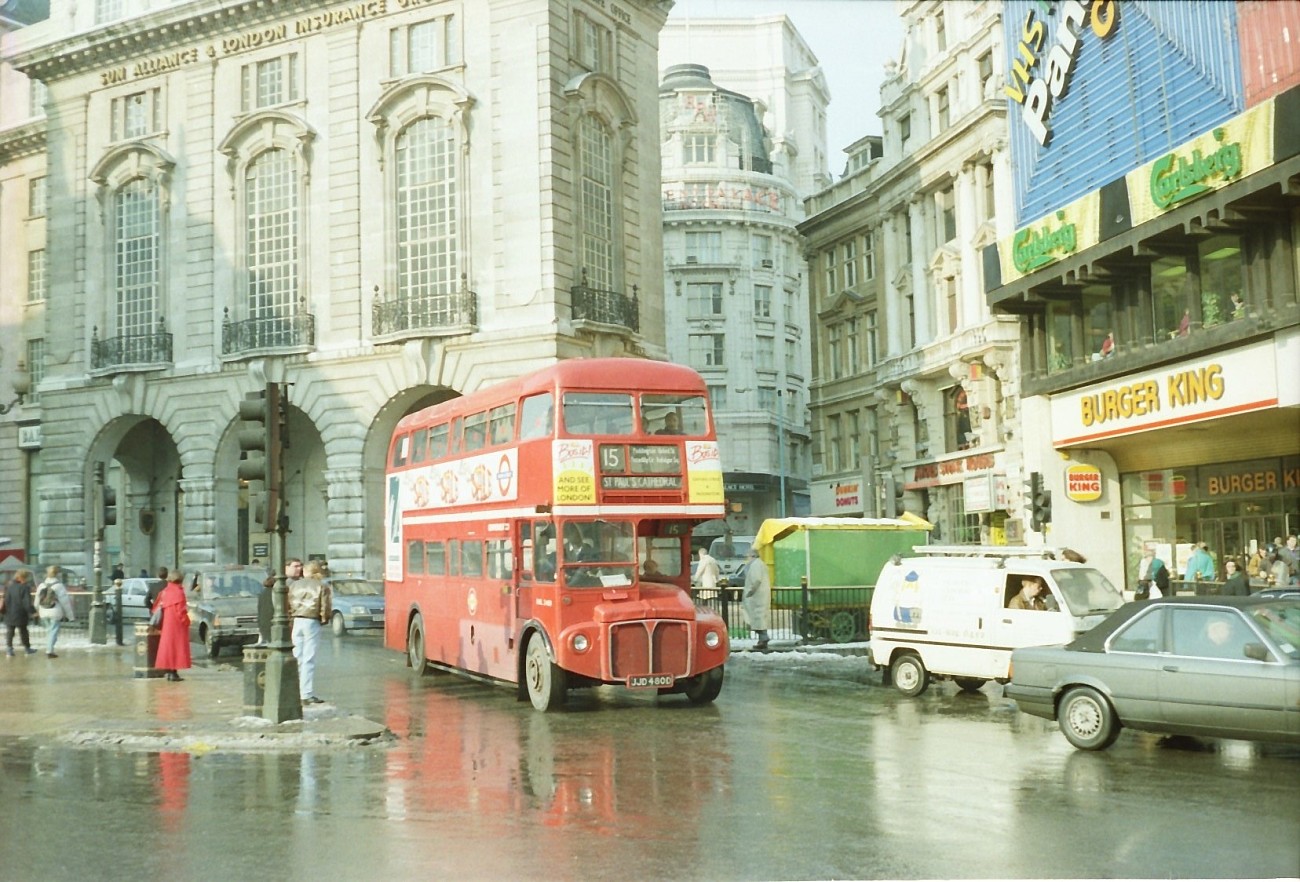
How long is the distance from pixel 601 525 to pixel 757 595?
9.68 meters

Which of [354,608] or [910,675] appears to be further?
[354,608]

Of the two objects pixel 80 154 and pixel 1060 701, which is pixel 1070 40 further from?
pixel 80 154

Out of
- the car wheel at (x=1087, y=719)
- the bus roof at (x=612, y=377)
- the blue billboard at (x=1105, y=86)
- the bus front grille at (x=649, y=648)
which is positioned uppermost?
the blue billboard at (x=1105, y=86)

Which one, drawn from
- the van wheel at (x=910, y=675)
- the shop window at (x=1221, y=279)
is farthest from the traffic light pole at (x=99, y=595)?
the shop window at (x=1221, y=279)

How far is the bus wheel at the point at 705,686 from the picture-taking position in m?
17.2

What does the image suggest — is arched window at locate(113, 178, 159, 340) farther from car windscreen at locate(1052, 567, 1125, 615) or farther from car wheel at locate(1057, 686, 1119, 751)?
car wheel at locate(1057, 686, 1119, 751)

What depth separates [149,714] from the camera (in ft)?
54.4

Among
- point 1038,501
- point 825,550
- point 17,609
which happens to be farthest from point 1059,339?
point 17,609

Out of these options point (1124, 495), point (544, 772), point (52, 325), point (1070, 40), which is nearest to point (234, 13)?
point (52, 325)

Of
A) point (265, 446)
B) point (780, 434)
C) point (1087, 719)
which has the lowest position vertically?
point (1087, 719)

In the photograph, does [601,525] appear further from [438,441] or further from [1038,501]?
[1038,501]

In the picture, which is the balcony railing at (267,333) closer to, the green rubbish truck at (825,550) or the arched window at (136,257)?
the arched window at (136,257)

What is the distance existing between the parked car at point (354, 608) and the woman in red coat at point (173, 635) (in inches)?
419

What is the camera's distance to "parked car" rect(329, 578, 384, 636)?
109ft
